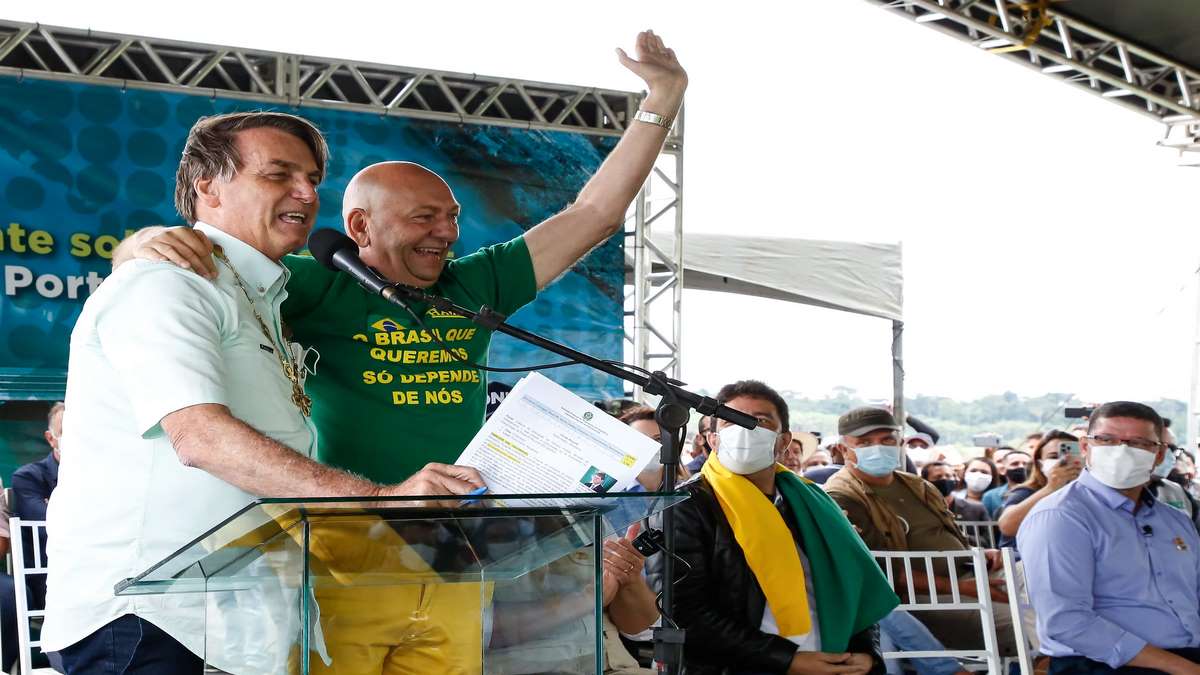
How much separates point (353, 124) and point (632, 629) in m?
4.39

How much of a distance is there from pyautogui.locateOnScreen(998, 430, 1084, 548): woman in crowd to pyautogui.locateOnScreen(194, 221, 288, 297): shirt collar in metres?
5.21

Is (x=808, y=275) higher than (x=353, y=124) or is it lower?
lower

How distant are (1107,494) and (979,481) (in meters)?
4.96

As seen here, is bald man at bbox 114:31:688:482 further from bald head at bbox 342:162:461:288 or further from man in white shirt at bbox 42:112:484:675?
man in white shirt at bbox 42:112:484:675

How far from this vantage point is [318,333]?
2.30 meters

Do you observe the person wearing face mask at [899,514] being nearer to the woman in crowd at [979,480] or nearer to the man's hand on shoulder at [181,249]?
the woman in crowd at [979,480]

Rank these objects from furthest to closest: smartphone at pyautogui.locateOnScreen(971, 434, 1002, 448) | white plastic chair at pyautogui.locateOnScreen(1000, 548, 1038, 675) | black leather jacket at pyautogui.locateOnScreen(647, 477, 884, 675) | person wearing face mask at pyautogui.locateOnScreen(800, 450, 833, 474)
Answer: smartphone at pyautogui.locateOnScreen(971, 434, 1002, 448) → person wearing face mask at pyautogui.locateOnScreen(800, 450, 833, 474) → white plastic chair at pyautogui.locateOnScreen(1000, 548, 1038, 675) → black leather jacket at pyautogui.locateOnScreen(647, 477, 884, 675)

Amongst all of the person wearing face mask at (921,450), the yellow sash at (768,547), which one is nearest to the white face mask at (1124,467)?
the yellow sash at (768,547)

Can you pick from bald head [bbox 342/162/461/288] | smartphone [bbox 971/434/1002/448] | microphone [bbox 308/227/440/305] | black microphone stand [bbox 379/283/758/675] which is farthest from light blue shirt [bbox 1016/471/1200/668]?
smartphone [bbox 971/434/1002/448]

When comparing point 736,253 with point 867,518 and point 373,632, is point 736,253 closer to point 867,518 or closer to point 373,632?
point 867,518

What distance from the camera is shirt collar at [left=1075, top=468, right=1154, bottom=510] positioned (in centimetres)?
439

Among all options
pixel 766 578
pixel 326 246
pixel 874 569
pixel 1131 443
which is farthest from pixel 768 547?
pixel 326 246

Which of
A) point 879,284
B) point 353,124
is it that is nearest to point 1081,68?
point 879,284

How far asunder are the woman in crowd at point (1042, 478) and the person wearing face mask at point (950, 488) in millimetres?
688
